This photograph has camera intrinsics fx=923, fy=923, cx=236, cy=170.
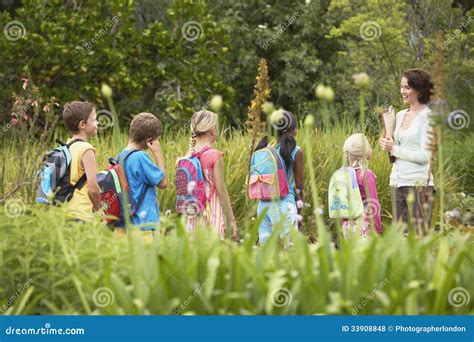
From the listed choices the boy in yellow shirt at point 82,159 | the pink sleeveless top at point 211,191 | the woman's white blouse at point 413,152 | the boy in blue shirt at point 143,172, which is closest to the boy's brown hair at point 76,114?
the boy in yellow shirt at point 82,159

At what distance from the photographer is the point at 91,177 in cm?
563

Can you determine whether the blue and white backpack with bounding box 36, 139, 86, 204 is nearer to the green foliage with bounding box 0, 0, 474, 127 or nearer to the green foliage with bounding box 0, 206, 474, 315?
the green foliage with bounding box 0, 206, 474, 315

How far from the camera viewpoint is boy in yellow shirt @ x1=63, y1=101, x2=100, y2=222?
5.63 metres

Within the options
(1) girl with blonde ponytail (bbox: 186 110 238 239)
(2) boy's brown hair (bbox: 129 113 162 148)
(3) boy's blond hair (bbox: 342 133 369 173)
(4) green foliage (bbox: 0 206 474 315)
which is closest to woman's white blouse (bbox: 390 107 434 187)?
(3) boy's blond hair (bbox: 342 133 369 173)

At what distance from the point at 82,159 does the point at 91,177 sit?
0.16 metres

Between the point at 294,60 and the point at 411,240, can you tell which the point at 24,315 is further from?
the point at 294,60

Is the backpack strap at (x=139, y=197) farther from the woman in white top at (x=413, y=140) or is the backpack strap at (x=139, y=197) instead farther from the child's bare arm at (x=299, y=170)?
the woman in white top at (x=413, y=140)

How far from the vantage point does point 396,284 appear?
3520 mm

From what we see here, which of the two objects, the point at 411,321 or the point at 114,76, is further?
the point at 114,76

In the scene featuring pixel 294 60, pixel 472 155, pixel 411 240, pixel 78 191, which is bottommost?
pixel 411 240

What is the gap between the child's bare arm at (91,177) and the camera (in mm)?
5613

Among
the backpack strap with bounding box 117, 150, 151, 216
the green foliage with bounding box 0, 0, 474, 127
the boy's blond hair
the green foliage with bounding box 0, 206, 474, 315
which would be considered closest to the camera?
the green foliage with bounding box 0, 206, 474, 315

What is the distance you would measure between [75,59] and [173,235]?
10.1 m

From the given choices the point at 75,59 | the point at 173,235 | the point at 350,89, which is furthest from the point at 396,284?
the point at 350,89
